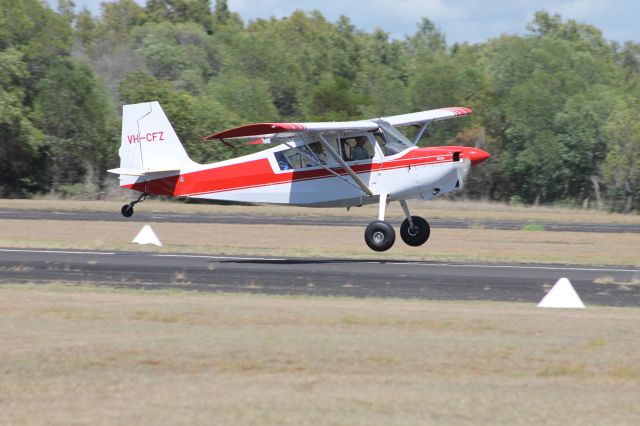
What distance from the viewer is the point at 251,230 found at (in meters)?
35.8

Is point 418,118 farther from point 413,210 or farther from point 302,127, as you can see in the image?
point 413,210

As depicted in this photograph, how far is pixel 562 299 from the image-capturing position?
663 inches

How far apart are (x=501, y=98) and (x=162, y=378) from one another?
61.3 metres

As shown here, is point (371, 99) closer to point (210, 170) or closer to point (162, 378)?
point (210, 170)

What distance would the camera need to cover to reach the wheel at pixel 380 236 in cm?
2478

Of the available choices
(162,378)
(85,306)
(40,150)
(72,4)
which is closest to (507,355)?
(162,378)

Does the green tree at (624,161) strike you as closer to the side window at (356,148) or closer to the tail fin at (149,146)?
the side window at (356,148)

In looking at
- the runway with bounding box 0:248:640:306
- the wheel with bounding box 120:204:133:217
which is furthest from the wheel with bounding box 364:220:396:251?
the wheel with bounding box 120:204:133:217

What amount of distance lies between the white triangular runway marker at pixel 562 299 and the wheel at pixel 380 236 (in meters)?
8.04

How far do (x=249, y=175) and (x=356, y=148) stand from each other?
9.31 ft

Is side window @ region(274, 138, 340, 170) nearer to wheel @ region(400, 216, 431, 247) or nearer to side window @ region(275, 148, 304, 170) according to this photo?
side window @ region(275, 148, 304, 170)

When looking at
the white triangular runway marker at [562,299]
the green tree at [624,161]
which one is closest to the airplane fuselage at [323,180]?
the white triangular runway marker at [562,299]

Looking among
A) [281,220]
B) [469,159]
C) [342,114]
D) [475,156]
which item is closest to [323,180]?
[469,159]

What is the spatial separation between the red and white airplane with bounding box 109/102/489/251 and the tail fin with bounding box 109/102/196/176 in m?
0.03
